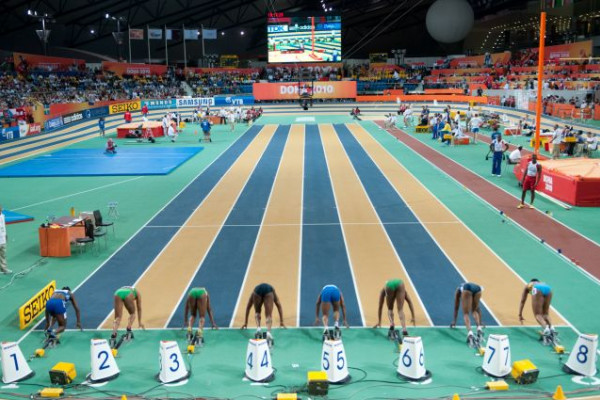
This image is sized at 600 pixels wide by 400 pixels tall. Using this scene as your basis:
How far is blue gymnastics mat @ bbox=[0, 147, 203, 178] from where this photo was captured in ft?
86.6

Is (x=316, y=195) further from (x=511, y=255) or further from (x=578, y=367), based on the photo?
(x=578, y=367)

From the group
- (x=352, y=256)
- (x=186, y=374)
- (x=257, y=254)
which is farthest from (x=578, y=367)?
(x=257, y=254)

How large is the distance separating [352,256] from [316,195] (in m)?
6.97

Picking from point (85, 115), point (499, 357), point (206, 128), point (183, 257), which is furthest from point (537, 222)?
point (85, 115)

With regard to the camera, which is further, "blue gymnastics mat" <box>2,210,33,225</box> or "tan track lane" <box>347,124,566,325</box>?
"blue gymnastics mat" <box>2,210,33,225</box>

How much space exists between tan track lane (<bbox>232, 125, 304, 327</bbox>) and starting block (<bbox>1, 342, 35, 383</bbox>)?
3.48m

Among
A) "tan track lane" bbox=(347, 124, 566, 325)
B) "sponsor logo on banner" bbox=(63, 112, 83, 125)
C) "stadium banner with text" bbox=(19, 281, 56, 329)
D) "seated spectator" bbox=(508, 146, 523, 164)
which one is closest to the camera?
"stadium banner with text" bbox=(19, 281, 56, 329)

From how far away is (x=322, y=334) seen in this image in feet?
33.4

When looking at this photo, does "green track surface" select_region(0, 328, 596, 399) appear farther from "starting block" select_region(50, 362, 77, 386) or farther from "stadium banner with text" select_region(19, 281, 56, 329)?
"stadium banner with text" select_region(19, 281, 56, 329)

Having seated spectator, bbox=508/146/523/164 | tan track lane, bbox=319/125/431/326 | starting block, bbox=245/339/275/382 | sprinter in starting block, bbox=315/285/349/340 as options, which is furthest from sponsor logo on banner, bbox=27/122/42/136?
starting block, bbox=245/339/275/382

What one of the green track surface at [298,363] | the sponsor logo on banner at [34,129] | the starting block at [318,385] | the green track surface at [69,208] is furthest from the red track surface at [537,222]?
the sponsor logo on banner at [34,129]

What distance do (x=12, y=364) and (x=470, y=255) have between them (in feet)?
32.7

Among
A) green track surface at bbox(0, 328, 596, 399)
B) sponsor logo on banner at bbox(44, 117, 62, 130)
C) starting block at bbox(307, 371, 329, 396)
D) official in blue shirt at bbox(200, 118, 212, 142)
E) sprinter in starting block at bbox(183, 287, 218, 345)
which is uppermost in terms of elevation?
sponsor logo on banner at bbox(44, 117, 62, 130)

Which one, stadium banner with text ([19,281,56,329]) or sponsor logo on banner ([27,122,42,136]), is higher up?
sponsor logo on banner ([27,122,42,136])
